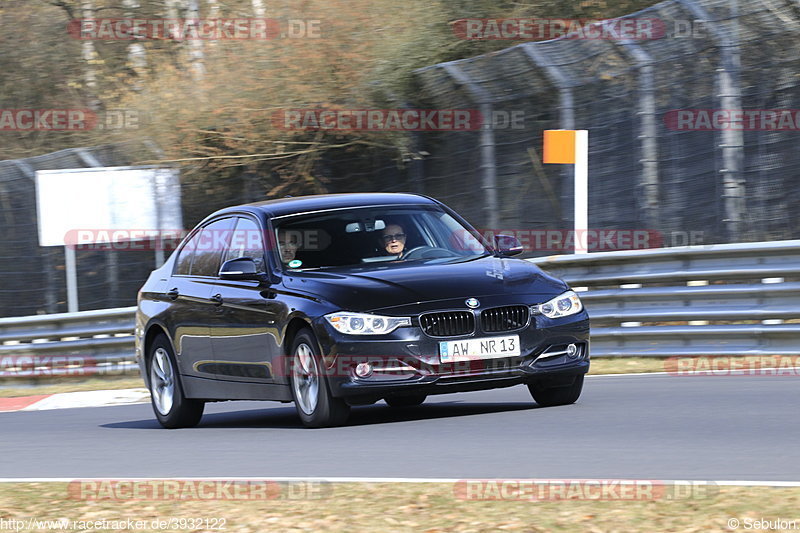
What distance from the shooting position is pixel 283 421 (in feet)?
36.6

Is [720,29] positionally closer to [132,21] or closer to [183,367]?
[183,367]

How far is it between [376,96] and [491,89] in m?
3.94

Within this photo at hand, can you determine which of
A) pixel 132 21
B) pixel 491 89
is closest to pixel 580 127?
pixel 491 89

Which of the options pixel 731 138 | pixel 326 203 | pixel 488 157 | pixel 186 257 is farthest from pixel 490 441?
pixel 488 157

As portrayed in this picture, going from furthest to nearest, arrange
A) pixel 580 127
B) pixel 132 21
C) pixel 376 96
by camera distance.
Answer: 1. pixel 132 21
2. pixel 376 96
3. pixel 580 127

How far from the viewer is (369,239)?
10602mm

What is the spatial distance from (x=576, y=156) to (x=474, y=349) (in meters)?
6.07

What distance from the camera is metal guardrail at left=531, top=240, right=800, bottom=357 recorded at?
13.4m

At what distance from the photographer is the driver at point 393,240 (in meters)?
10.6

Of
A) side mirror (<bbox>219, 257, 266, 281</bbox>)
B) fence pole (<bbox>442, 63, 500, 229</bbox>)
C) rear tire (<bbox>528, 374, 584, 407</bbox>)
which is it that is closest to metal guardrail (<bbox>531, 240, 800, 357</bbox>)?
Answer: fence pole (<bbox>442, 63, 500, 229</bbox>)

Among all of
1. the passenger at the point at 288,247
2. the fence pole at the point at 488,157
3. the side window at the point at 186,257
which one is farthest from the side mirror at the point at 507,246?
the fence pole at the point at 488,157

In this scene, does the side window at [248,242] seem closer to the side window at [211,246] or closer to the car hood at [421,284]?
the side window at [211,246]

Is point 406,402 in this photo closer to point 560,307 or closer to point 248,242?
point 248,242

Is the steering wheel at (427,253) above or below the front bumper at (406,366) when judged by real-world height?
above
